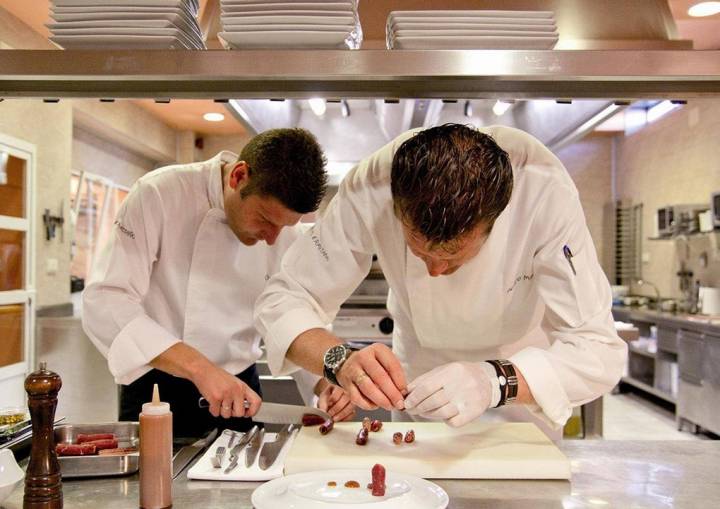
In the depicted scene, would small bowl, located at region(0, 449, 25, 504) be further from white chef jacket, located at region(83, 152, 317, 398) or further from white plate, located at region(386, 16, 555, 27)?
white plate, located at region(386, 16, 555, 27)

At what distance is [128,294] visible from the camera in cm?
167

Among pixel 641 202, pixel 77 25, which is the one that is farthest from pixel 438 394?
pixel 641 202

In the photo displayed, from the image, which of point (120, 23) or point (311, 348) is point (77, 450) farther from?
point (120, 23)

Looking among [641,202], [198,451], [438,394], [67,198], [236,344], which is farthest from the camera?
[641,202]

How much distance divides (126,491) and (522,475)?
71 cm

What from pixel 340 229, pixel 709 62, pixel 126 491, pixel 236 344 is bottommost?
pixel 126 491

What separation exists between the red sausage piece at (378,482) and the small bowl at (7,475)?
1.91 feet

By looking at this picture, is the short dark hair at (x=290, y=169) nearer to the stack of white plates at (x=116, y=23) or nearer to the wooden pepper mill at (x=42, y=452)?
the stack of white plates at (x=116, y=23)

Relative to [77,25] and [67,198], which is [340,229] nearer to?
[77,25]

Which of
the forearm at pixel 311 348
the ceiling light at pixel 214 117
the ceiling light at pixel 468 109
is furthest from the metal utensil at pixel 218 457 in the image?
the ceiling light at pixel 214 117

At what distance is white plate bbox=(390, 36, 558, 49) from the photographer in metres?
1.24

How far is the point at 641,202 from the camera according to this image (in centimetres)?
716

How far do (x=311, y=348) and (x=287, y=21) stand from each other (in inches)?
25.3

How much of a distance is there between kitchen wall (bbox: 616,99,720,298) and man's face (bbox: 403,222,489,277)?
192 inches
